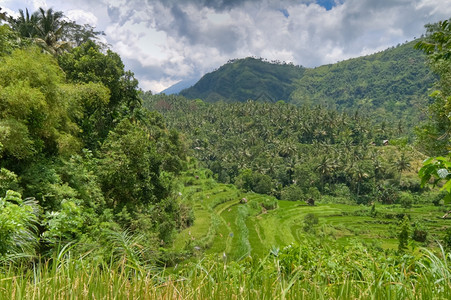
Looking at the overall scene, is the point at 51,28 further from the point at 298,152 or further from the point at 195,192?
the point at 298,152

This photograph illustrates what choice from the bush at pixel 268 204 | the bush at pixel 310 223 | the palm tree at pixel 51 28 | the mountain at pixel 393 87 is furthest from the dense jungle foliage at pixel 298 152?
the mountain at pixel 393 87

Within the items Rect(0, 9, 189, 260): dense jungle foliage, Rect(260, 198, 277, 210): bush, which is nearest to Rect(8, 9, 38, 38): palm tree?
Rect(0, 9, 189, 260): dense jungle foliage

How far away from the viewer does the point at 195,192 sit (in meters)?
48.8

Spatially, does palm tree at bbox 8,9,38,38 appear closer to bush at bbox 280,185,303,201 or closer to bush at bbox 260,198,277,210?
bush at bbox 260,198,277,210

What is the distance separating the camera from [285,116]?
9012 cm

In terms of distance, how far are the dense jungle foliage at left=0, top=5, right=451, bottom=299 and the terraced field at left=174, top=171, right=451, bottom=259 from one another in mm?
315

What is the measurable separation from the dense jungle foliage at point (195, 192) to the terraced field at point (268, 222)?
0.31m

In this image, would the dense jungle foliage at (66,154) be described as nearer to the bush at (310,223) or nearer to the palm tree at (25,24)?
the palm tree at (25,24)

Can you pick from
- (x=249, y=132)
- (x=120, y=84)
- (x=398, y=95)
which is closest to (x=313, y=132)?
(x=249, y=132)

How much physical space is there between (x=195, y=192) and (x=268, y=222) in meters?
14.8

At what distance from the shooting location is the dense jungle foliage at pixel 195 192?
160 cm

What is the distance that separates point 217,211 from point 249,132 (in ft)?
155

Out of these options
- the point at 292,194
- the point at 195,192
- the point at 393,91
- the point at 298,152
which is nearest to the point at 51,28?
the point at 195,192

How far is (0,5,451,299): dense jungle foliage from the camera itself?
1597mm
